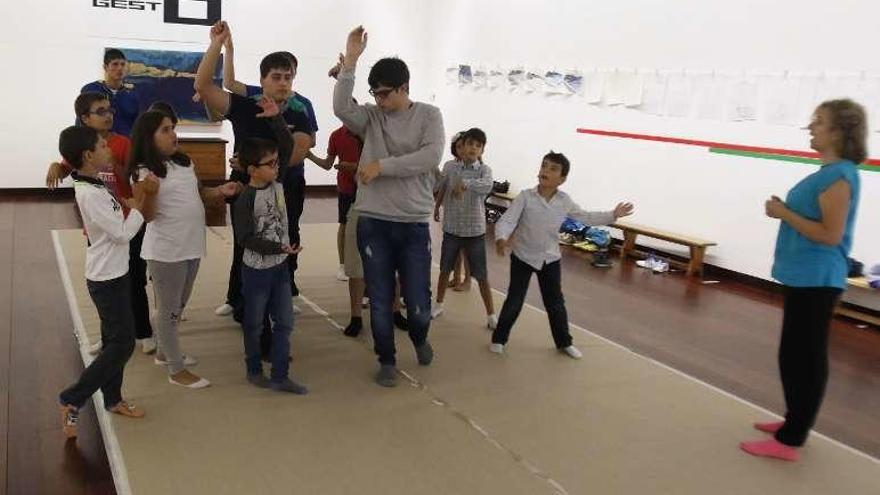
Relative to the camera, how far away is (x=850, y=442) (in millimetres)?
2988

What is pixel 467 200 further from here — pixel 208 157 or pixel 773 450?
pixel 208 157

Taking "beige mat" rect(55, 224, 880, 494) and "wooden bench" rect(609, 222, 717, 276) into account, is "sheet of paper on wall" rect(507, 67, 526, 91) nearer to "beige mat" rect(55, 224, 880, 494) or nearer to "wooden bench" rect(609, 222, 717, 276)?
"wooden bench" rect(609, 222, 717, 276)

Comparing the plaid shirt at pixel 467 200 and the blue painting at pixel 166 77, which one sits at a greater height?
the blue painting at pixel 166 77

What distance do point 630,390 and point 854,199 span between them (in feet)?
4.35

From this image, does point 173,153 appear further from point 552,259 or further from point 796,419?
point 796,419

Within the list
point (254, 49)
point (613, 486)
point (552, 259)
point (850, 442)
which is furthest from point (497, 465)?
point (254, 49)

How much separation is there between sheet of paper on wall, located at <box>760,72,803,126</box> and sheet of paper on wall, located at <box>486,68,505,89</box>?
11.6 ft

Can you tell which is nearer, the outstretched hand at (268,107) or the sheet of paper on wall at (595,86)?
the outstretched hand at (268,107)

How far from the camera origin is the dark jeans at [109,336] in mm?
2529

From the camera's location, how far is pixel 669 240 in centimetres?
617

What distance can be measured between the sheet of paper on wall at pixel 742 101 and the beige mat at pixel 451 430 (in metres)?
2.83

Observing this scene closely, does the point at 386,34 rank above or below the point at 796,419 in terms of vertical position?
above

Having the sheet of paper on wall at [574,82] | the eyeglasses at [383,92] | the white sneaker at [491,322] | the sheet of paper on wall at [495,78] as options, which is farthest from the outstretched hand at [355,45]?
the sheet of paper on wall at [495,78]

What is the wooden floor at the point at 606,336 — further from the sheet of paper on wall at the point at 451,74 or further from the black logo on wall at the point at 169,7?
the sheet of paper on wall at the point at 451,74
